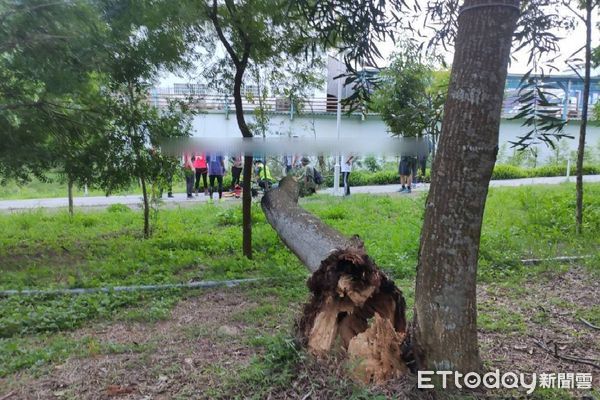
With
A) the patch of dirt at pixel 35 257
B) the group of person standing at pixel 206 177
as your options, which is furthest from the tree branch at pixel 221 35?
the group of person standing at pixel 206 177

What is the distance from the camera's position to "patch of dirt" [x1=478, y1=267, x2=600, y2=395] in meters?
2.89

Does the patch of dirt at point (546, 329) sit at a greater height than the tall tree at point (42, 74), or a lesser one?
lesser

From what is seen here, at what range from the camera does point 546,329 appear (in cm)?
349

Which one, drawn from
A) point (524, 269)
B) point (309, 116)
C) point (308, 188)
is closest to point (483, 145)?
point (524, 269)

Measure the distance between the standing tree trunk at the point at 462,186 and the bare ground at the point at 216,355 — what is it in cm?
33

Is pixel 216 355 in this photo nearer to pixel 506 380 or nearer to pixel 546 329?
pixel 506 380

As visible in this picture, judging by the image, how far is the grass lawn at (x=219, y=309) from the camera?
2756 millimetres

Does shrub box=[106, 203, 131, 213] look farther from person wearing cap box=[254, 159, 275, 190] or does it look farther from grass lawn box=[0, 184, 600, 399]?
person wearing cap box=[254, 159, 275, 190]

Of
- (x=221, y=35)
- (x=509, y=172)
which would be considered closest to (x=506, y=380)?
(x=221, y=35)

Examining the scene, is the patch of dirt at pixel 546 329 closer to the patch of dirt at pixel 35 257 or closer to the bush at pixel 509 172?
the patch of dirt at pixel 35 257

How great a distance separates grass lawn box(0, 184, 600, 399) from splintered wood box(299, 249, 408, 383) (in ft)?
0.47

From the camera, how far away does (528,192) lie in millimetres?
10398

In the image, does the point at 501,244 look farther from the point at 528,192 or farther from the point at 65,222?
the point at 65,222

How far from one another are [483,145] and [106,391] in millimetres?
2370
